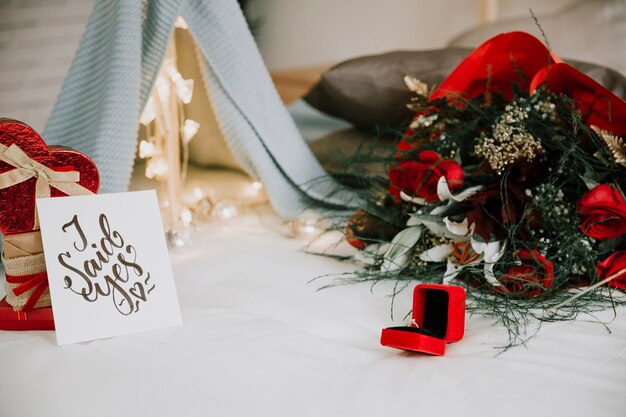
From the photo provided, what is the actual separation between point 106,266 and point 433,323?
39cm

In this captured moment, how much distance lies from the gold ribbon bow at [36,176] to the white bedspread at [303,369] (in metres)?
0.17

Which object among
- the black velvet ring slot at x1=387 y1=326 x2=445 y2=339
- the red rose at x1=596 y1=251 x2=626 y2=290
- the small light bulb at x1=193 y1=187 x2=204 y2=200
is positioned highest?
the black velvet ring slot at x1=387 y1=326 x2=445 y2=339

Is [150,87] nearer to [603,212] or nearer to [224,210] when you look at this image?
[224,210]

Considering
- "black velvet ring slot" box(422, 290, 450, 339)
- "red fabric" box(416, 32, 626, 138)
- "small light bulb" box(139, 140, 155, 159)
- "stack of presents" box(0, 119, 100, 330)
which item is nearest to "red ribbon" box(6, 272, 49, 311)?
"stack of presents" box(0, 119, 100, 330)

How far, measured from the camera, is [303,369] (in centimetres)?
65

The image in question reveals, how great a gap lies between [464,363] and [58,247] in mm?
471

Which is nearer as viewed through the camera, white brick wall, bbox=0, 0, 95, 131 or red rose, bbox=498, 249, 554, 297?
red rose, bbox=498, 249, 554, 297

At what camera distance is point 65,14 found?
162 cm

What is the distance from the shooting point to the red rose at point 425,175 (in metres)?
0.86

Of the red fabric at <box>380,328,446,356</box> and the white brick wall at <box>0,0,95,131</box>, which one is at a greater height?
the white brick wall at <box>0,0,95,131</box>

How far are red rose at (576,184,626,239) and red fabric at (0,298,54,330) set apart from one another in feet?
2.21

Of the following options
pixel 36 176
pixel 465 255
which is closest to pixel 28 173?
pixel 36 176

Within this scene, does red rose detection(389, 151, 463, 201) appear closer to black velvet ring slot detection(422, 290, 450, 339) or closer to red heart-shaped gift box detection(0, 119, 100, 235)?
black velvet ring slot detection(422, 290, 450, 339)

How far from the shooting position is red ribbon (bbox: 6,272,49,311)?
0.73 metres
